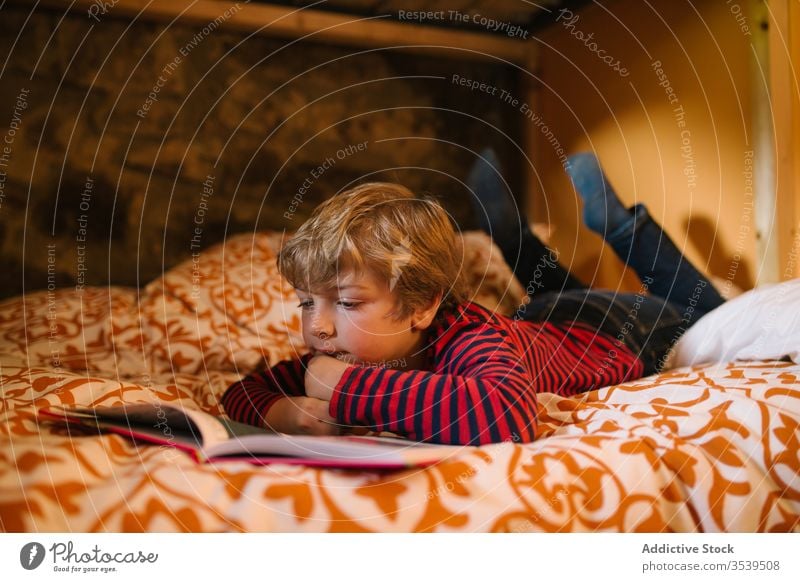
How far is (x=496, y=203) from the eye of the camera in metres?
1.01

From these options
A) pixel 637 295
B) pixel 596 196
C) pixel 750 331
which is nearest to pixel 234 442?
pixel 750 331

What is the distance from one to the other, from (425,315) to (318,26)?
2.20 feet

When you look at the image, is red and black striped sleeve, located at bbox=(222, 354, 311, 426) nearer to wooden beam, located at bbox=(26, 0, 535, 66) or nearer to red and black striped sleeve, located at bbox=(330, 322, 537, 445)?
red and black striped sleeve, located at bbox=(330, 322, 537, 445)

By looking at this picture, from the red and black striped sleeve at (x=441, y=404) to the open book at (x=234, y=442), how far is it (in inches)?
1.0

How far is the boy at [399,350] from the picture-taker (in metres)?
0.41

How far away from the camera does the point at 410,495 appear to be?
325 mm

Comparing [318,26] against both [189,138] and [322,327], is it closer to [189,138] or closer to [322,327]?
[189,138]

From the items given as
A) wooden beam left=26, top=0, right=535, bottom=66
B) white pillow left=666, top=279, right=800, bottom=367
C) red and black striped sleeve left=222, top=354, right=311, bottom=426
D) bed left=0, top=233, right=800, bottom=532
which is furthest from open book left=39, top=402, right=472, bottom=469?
wooden beam left=26, top=0, right=535, bottom=66

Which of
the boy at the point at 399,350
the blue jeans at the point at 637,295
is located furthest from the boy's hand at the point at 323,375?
the blue jeans at the point at 637,295

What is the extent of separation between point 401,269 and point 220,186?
64cm

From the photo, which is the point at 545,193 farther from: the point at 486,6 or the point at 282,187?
the point at 282,187

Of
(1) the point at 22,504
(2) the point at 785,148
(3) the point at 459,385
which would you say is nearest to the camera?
(1) the point at 22,504

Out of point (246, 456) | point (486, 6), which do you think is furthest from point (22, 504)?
point (486, 6)

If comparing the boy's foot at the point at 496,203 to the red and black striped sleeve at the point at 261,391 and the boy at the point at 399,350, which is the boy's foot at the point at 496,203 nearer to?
the boy at the point at 399,350
